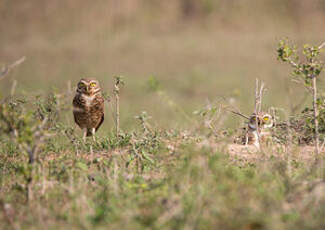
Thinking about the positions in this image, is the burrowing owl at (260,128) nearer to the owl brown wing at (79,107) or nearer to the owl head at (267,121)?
the owl head at (267,121)

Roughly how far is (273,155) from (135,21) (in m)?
19.3

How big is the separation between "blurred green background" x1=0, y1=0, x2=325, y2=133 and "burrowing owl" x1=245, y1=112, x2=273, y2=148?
→ 1043cm

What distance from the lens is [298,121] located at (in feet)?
17.7

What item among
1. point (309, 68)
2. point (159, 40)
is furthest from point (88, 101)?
point (159, 40)

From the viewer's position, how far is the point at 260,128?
16.7 feet

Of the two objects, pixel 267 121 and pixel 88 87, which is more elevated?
pixel 88 87

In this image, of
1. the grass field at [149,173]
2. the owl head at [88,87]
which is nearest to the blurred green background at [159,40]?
the owl head at [88,87]

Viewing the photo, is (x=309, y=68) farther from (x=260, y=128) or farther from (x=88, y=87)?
(x=88, y=87)

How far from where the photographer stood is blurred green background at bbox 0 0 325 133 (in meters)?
17.6

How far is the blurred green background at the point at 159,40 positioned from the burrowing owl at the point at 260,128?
1043 cm

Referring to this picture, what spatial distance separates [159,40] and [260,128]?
16.6 meters

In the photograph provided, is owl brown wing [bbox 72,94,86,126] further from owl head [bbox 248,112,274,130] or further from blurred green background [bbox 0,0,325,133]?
blurred green background [bbox 0,0,325,133]

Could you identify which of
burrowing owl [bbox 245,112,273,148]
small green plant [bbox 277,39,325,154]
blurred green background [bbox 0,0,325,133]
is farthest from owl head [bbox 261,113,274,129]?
blurred green background [bbox 0,0,325,133]

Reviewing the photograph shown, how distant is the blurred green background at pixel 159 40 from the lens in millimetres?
17578
